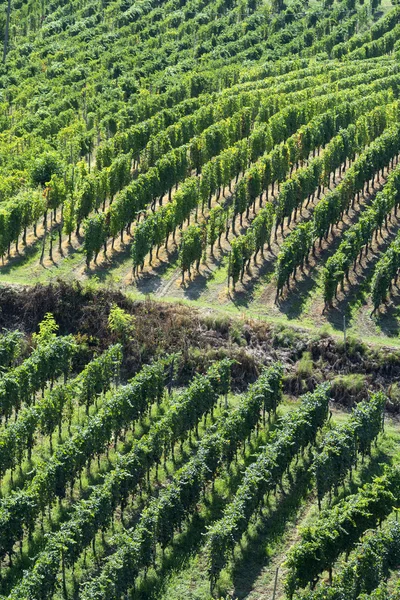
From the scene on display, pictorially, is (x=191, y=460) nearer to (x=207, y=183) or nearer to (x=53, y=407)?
(x=53, y=407)

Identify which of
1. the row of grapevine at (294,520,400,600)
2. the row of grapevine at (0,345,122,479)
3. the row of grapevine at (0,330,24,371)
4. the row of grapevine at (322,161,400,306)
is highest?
the row of grapevine at (322,161,400,306)

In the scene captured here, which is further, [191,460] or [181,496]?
[191,460]

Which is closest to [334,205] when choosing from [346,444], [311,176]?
[311,176]

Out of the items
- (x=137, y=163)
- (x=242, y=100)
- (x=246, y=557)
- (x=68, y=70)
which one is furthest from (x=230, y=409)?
(x=68, y=70)

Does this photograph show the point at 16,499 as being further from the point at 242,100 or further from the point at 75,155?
the point at 242,100

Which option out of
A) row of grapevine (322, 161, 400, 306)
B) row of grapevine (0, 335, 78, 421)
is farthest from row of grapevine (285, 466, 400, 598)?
row of grapevine (322, 161, 400, 306)

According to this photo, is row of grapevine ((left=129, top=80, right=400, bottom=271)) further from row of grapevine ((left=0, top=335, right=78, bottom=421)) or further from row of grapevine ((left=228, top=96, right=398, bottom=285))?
row of grapevine ((left=0, top=335, right=78, bottom=421))
